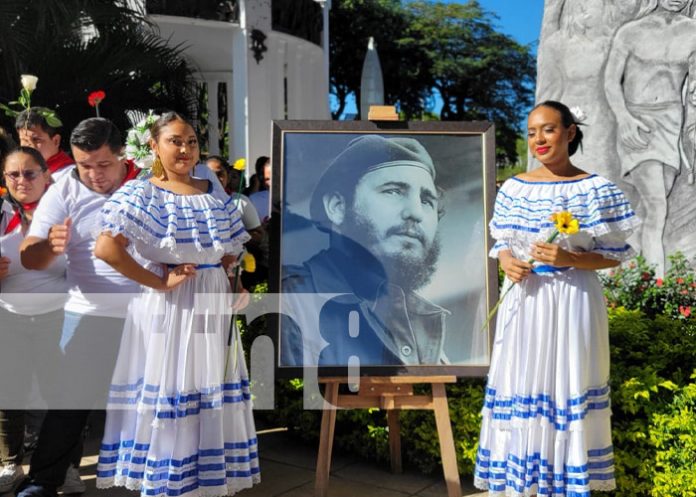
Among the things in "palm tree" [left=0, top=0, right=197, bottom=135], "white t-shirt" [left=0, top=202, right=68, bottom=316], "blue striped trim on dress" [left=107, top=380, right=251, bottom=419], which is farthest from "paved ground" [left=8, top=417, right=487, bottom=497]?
"palm tree" [left=0, top=0, right=197, bottom=135]

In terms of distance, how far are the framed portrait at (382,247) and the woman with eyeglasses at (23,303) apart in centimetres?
115

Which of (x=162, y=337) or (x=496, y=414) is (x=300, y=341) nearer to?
(x=162, y=337)

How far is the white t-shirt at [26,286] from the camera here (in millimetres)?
3637

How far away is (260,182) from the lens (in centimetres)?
660

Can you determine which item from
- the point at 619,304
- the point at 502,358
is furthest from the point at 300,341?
the point at 619,304

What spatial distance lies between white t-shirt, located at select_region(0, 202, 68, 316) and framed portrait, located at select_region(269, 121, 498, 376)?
1120 mm

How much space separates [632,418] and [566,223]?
1.17 meters

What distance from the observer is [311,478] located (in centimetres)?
393

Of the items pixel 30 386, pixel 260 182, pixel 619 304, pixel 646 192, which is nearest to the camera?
pixel 30 386

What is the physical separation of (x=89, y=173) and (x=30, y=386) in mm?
1282

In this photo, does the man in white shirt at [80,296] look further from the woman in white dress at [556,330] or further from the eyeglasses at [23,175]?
the woman in white dress at [556,330]

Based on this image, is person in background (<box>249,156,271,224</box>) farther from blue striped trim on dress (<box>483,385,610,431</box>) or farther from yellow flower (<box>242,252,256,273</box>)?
blue striped trim on dress (<box>483,385,610,431</box>)

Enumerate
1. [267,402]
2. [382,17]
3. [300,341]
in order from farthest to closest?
[382,17], [267,402], [300,341]

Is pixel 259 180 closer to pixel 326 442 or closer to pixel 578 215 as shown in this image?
pixel 326 442
